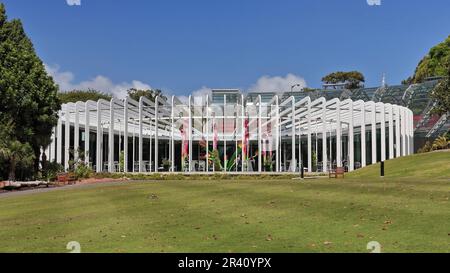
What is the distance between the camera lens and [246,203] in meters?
14.8

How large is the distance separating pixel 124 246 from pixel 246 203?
6352mm

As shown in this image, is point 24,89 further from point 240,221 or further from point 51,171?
point 240,221

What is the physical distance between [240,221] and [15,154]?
23441 mm

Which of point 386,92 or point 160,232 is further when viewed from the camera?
point 386,92

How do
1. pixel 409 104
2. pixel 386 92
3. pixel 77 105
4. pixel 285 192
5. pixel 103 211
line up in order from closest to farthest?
pixel 103 211 → pixel 285 192 → pixel 77 105 → pixel 409 104 → pixel 386 92

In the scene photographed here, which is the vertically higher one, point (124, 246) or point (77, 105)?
point (77, 105)

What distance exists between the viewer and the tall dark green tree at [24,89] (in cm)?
3309

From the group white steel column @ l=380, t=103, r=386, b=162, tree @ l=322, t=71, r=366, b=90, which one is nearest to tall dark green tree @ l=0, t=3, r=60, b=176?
white steel column @ l=380, t=103, r=386, b=162

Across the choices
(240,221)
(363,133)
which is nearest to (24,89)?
(363,133)

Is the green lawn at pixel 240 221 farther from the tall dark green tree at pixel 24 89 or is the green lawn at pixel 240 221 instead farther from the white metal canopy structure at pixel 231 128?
the white metal canopy structure at pixel 231 128

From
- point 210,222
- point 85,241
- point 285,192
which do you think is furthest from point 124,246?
point 285,192

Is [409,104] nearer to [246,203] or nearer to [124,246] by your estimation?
[246,203]

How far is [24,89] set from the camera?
3441cm

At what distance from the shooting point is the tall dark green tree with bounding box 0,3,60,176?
33094mm
